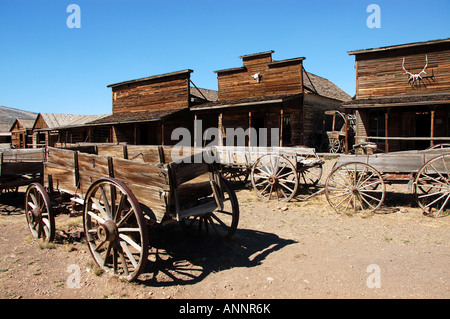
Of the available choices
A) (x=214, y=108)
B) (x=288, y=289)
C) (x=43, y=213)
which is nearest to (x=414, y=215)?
(x=288, y=289)

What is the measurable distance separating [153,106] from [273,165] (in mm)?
15695

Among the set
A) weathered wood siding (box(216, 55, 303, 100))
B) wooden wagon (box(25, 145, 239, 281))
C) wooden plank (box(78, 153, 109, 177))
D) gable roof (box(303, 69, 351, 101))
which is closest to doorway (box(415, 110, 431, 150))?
gable roof (box(303, 69, 351, 101))

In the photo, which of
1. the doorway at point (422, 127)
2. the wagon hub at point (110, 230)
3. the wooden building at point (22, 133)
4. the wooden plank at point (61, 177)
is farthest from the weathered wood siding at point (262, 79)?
the wooden building at point (22, 133)

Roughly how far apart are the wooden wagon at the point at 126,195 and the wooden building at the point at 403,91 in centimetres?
1129

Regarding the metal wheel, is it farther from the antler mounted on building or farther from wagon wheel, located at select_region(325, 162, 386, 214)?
wagon wheel, located at select_region(325, 162, 386, 214)

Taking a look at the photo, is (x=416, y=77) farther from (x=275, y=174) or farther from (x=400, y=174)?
(x=275, y=174)

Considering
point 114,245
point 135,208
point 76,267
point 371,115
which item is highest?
point 371,115

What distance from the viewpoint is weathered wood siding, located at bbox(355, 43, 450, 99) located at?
13898 millimetres

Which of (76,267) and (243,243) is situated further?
(243,243)

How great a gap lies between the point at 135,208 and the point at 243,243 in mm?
2179

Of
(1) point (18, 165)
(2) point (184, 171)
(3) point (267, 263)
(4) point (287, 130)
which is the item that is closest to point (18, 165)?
(1) point (18, 165)

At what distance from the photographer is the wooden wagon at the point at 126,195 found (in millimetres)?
3400

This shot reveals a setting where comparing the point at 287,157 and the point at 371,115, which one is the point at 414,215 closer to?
the point at 287,157

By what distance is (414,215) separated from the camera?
606 cm
